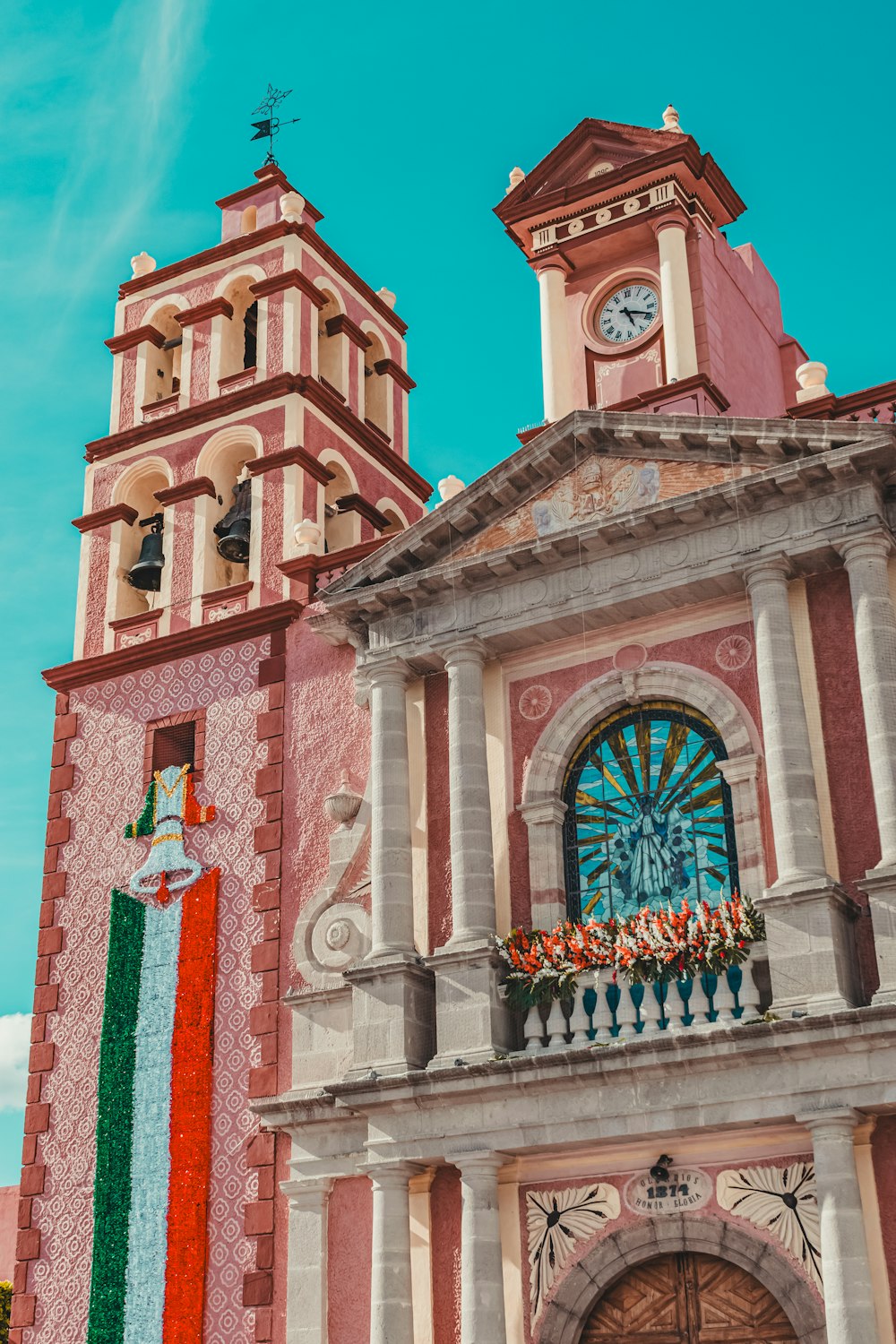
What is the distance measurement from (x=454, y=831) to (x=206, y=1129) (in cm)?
410

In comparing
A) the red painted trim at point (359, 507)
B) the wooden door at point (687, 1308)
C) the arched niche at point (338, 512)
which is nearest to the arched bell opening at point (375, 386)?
the arched niche at point (338, 512)

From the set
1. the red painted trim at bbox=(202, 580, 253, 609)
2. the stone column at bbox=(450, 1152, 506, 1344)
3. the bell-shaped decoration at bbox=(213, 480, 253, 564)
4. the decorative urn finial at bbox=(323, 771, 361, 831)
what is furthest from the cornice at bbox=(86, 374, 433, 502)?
the stone column at bbox=(450, 1152, 506, 1344)

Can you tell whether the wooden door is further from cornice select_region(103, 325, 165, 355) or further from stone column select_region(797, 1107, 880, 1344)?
cornice select_region(103, 325, 165, 355)

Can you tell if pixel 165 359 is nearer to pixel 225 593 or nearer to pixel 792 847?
pixel 225 593

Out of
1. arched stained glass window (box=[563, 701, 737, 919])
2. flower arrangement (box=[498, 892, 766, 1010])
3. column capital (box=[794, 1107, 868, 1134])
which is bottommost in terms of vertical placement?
column capital (box=[794, 1107, 868, 1134])

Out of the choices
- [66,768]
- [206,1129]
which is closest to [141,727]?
[66,768]

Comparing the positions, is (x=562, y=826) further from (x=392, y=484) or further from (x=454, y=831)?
(x=392, y=484)

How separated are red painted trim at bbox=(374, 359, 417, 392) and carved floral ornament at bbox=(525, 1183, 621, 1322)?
12.7 m

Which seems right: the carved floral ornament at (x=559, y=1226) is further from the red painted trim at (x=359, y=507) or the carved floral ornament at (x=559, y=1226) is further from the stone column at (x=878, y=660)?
the red painted trim at (x=359, y=507)

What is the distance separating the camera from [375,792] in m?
16.9

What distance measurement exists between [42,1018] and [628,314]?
1085cm

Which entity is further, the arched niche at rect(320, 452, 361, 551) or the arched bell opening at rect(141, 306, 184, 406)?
the arched bell opening at rect(141, 306, 184, 406)

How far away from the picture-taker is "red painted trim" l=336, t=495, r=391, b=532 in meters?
21.7

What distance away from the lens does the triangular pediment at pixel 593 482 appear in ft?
52.4
